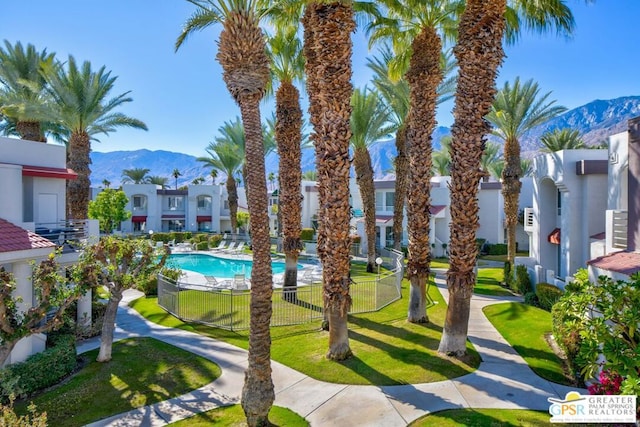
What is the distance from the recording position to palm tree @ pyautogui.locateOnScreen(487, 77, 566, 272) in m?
24.0

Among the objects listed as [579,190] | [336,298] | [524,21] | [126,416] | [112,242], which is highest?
[524,21]

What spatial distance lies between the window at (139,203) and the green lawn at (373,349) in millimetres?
39486

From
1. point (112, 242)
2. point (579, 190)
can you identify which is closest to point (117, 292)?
point (112, 242)

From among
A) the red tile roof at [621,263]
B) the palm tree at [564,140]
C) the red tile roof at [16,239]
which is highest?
the palm tree at [564,140]

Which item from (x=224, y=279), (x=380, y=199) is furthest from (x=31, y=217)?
(x=380, y=199)

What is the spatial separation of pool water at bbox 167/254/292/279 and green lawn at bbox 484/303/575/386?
1656cm

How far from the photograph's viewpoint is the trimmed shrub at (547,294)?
1559cm

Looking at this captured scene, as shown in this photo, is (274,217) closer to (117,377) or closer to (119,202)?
(119,202)

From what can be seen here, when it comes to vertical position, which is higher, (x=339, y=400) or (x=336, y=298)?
(x=336, y=298)

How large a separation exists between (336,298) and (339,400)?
2.86 metres

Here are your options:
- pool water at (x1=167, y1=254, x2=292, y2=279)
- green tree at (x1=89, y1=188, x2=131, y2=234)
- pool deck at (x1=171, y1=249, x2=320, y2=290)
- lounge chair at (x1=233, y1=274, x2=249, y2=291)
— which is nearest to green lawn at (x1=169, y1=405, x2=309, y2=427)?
pool deck at (x1=171, y1=249, x2=320, y2=290)

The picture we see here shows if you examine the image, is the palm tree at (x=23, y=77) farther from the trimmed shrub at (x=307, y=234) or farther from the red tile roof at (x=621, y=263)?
the red tile roof at (x=621, y=263)

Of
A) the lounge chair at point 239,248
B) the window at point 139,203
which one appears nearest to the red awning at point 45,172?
the lounge chair at point 239,248

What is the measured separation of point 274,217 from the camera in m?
50.2
